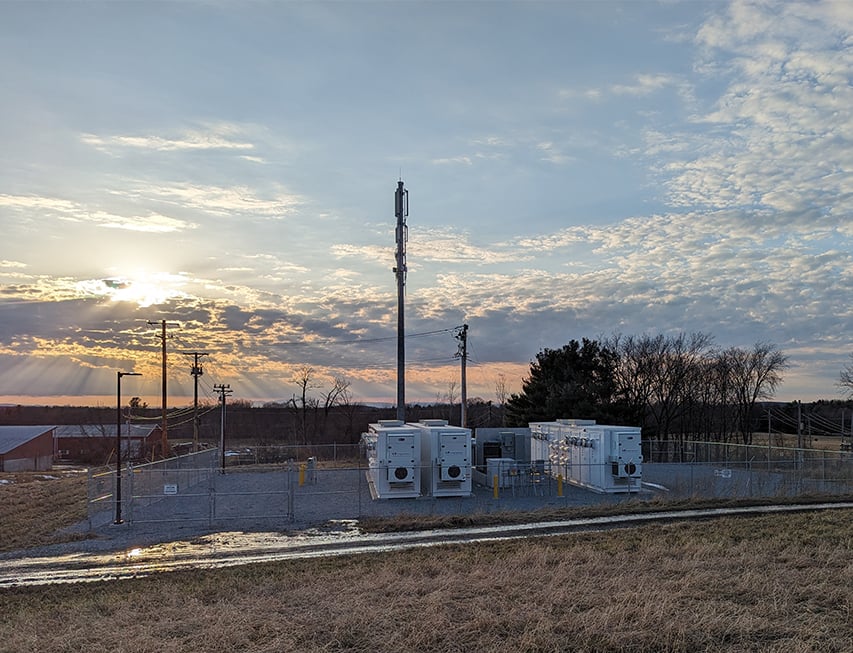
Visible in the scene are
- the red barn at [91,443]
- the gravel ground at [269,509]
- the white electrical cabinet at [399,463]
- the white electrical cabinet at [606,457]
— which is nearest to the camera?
the gravel ground at [269,509]

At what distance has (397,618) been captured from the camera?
29.8 feet

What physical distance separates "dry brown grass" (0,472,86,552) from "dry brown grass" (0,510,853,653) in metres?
8.02

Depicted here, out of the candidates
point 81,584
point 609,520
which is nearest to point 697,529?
point 609,520

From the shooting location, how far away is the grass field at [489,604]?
8227mm

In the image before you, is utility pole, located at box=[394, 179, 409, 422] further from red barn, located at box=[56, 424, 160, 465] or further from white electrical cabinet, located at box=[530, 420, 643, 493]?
red barn, located at box=[56, 424, 160, 465]

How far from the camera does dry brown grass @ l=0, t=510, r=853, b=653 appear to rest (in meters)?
8.22

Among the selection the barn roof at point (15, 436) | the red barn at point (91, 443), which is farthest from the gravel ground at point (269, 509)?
the red barn at point (91, 443)

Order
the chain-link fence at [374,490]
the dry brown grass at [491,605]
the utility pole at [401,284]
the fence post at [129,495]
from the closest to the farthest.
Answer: the dry brown grass at [491,605]
the fence post at [129,495]
the chain-link fence at [374,490]
the utility pole at [401,284]

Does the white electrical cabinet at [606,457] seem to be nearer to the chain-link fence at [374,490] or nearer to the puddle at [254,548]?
the chain-link fence at [374,490]

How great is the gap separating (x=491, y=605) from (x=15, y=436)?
74454 millimetres

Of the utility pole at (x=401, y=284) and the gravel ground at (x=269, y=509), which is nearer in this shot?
the gravel ground at (x=269, y=509)

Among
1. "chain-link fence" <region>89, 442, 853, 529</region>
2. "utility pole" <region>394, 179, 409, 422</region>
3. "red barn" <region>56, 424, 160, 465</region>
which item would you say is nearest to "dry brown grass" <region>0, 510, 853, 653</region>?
"chain-link fence" <region>89, 442, 853, 529</region>

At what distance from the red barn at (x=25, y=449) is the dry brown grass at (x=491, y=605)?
61.0m

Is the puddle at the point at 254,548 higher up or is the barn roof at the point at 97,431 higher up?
the puddle at the point at 254,548
